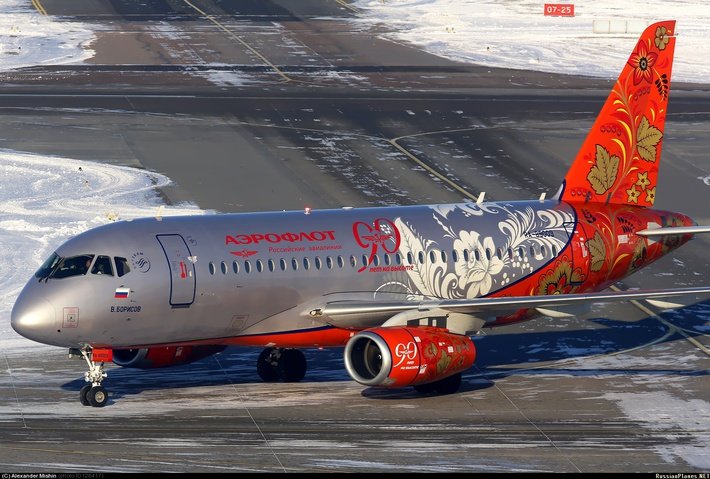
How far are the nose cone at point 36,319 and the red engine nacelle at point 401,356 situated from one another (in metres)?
7.88

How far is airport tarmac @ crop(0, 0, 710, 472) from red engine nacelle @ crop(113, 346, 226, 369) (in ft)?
2.58

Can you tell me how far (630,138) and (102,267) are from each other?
63.1 feet

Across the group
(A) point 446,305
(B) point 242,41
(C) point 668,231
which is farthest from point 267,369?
(B) point 242,41

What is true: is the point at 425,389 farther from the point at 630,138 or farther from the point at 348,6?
the point at 348,6

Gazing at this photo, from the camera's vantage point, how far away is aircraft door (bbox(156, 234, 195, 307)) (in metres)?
36.1

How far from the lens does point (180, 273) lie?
3619 cm

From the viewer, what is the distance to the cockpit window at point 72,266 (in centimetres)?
3541

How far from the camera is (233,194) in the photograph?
6353cm

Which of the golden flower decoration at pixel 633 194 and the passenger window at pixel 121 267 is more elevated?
the passenger window at pixel 121 267

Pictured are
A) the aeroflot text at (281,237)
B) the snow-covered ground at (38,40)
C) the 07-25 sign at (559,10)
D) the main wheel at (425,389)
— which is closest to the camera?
the aeroflot text at (281,237)

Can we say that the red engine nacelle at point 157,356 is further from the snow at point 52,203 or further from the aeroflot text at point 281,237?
the snow at point 52,203

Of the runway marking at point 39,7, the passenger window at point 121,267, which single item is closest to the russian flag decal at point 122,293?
the passenger window at point 121,267

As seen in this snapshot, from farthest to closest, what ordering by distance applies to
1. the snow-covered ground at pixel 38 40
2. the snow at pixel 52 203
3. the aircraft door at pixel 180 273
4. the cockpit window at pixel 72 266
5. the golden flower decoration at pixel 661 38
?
the snow-covered ground at pixel 38 40
the snow at pixel 52 203
the golden flower decoration at pixel 661 38
the aircraft door at pixel 180 273
the cockpit window at pixel 72 266

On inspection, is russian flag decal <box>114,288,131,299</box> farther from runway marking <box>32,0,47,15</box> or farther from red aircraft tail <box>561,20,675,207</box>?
runway marking <box>32,0,47,15</box>
